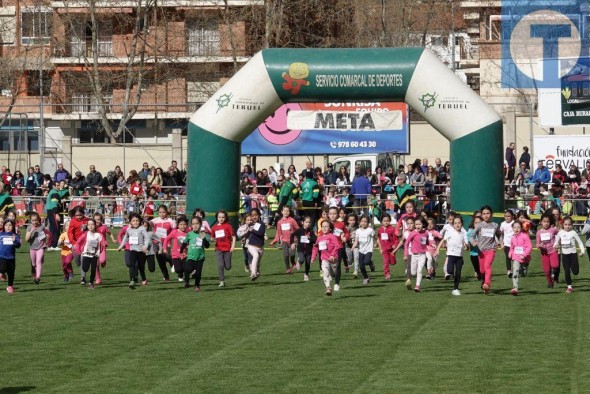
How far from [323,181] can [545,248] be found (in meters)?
17.0

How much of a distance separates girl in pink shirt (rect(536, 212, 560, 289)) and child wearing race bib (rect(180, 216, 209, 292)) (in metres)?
6.26

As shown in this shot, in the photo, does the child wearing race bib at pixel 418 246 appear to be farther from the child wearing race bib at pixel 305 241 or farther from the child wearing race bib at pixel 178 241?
the child wearing race bib at pixel 178 241

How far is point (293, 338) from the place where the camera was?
18.7 meters

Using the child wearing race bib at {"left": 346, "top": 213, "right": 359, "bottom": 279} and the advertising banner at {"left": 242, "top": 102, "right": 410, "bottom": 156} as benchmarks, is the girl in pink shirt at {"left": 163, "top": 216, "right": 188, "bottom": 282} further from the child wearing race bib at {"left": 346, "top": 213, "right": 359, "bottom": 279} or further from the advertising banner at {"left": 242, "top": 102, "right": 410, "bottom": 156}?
the advertising banner at {"left": 242, "top": 102, "right": 410, "bottom": 156}

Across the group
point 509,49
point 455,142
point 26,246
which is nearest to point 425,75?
point 455,142

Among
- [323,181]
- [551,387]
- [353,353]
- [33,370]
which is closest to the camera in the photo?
[551,387]

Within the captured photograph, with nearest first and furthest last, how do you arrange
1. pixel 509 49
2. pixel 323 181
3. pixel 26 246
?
pixel 26 246 < pixel 323 181 < pixel 509 49

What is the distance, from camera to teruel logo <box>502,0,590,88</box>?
183ft

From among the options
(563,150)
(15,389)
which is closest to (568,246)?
(15,389)

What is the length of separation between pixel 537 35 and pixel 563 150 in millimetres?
16162

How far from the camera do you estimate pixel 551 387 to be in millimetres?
14680

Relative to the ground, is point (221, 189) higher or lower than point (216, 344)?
higher

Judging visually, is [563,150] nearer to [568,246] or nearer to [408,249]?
[568,246]

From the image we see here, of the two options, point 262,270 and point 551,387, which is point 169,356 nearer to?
point 551,387
